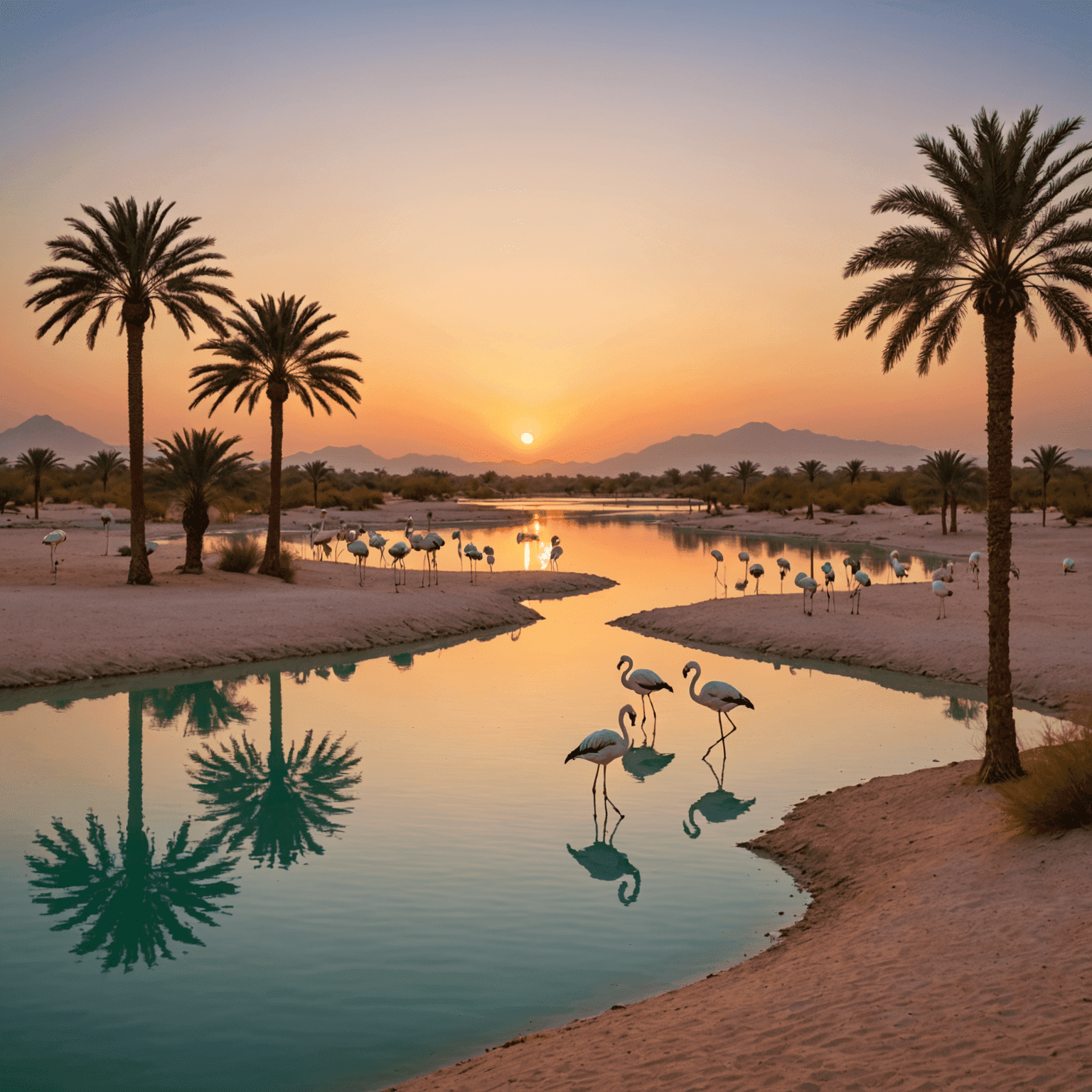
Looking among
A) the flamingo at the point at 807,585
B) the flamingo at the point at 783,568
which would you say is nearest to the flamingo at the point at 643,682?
the flamingo at the point at 807,585

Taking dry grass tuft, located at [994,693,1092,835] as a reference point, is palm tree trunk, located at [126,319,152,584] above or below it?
above

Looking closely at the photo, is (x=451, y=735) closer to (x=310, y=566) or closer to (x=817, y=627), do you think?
(x=817, y=627)

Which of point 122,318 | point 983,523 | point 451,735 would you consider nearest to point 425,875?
point 451,735

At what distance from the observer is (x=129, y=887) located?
378 inches

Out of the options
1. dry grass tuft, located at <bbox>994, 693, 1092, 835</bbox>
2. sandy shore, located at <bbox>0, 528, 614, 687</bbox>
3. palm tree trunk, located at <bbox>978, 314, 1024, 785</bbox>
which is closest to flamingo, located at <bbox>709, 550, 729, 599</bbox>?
sandy shore, located at <bbox>0, 528, 614, 687</bbox>

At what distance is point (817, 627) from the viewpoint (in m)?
24.9

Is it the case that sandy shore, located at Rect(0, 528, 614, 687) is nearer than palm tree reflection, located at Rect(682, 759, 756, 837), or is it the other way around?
palm tree reflection, located at Rect(682, 759, 756, 837)

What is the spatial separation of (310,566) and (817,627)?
2013 centimetres

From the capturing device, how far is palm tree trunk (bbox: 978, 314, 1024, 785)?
11.1m

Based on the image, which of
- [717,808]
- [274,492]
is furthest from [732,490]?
[717,808]

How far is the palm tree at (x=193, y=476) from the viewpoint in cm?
3195

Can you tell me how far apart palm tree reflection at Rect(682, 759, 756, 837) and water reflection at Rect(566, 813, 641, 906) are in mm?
1166

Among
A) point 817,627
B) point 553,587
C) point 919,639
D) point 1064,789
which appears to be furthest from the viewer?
point 553,587

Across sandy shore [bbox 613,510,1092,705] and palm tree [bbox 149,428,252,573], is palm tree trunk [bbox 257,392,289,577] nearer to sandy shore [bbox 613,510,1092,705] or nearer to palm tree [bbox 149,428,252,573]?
palm tree [bbox 149,428,252,573]
